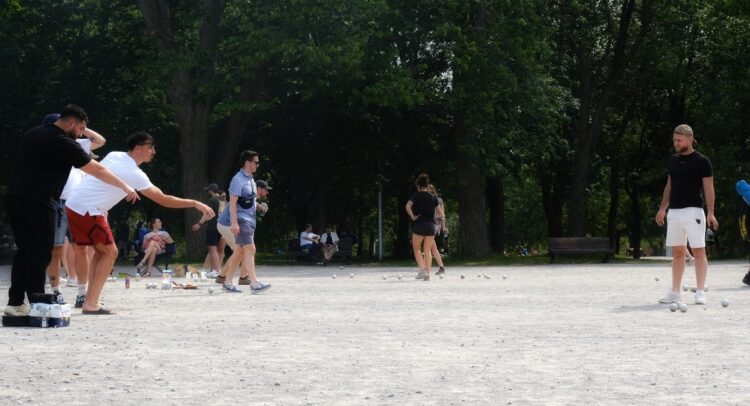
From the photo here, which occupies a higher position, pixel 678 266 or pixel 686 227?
pixel 686 227

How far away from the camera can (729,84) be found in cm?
4275

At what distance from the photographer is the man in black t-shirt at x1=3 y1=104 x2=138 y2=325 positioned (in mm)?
11391

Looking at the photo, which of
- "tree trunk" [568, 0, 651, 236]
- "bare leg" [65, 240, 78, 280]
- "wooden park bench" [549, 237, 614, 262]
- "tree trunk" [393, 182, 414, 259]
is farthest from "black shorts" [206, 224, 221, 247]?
"tree trunk" [393, 182, 414, 259]

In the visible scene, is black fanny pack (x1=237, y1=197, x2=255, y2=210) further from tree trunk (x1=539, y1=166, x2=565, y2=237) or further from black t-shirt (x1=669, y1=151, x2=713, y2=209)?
tree trunk (x1=539, y1=166, x2=565, y2=237)

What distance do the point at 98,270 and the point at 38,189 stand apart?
1797 mm

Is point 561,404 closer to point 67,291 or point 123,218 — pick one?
point 67,291

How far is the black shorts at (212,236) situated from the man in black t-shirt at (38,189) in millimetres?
11498

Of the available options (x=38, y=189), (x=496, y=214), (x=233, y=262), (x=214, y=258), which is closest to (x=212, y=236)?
(x=214, y=258)

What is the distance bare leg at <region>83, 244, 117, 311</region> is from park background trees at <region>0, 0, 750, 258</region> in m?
18.9

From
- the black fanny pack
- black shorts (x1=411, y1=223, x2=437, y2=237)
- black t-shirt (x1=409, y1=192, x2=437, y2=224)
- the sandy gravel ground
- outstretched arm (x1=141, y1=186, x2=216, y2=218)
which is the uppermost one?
black t-shirt (x1=409, y1=192, x2=437, y2=224)

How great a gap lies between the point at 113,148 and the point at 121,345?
3290 centimetres

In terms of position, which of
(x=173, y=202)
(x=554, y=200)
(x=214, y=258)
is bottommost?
(x=214, y=258)

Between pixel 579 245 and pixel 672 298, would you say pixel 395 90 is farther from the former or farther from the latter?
pixel 672 298

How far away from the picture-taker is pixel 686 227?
14.8 meters
